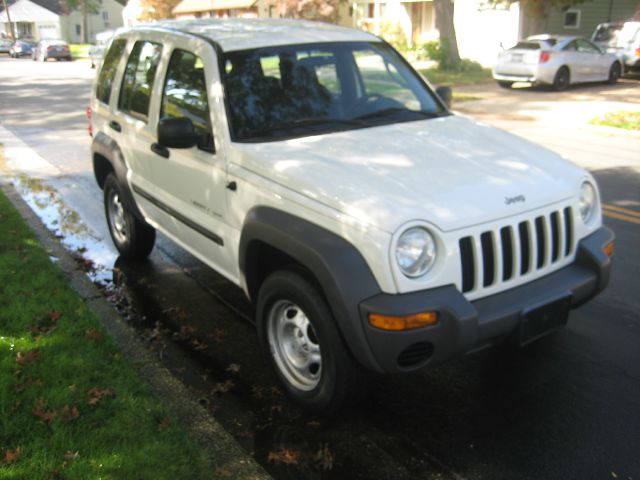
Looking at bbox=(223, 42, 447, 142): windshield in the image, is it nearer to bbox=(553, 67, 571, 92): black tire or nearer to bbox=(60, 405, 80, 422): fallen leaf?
bbox=(60, 405, 80, 422): fallen leaf

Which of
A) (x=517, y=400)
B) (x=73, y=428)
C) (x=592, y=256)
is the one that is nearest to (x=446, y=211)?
(x=592, y=256)

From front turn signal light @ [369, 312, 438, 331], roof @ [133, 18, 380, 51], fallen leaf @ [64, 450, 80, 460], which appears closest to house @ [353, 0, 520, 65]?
roof @ [133, 18, 380, 51]

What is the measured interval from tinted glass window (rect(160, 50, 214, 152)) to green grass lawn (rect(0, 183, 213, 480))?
4.94 ft

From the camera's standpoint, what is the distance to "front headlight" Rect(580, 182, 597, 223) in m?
3.76

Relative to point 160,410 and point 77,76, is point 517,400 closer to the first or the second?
point 160,410

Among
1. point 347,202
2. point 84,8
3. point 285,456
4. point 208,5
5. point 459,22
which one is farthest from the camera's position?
point 84,8

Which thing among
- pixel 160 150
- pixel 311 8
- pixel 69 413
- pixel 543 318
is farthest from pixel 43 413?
pixel 311 8

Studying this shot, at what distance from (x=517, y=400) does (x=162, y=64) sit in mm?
3350

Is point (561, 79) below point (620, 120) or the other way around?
the other way around

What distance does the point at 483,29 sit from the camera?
1146 inches

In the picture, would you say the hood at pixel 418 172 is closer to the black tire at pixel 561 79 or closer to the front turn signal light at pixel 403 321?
the front turn signal light at pixel 403 321

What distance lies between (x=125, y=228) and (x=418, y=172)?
3457 millimetres

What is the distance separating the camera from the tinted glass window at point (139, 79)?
16.4ft

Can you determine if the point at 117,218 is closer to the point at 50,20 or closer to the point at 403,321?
the point at 403,321
